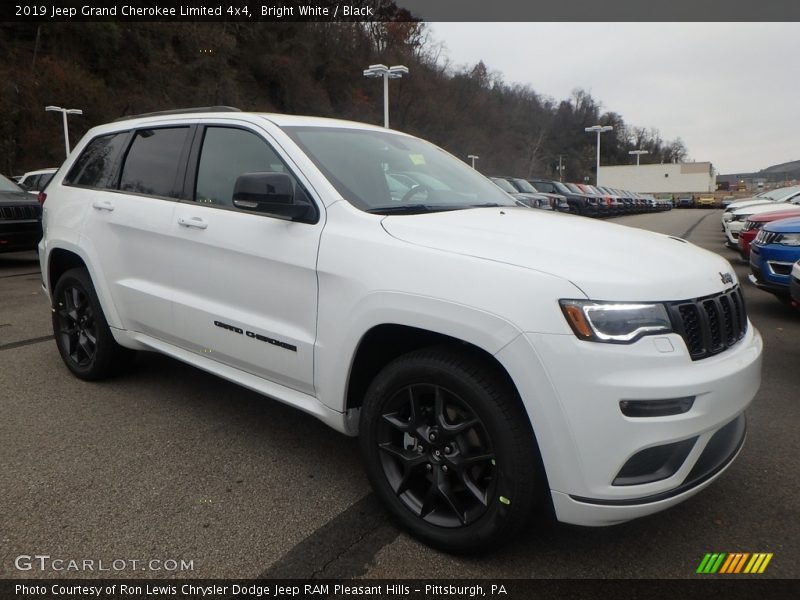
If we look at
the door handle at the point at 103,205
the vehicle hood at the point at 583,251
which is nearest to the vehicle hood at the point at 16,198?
the door handle at the point at 103,205

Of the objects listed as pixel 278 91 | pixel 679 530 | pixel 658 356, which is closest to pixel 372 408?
pixel 658 356

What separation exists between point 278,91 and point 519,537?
168 feet

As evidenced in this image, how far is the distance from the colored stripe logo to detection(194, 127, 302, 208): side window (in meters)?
2.57

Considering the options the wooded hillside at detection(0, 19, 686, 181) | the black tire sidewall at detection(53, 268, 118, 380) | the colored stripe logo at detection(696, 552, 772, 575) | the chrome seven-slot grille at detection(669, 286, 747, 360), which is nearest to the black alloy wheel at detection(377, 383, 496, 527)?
the chrome seven-slot grille at detection(669, 286, 747, 360)

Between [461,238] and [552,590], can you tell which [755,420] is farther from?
[461,238]

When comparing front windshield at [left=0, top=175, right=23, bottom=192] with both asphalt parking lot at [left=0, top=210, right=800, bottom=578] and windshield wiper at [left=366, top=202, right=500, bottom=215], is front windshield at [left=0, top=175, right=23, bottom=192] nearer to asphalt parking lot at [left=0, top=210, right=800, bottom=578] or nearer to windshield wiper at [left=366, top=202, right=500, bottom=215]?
asphalt parking lot at [left=0, top=210, right=800, bottom=578]

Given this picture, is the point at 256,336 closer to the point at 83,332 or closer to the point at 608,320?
the point at 608,320

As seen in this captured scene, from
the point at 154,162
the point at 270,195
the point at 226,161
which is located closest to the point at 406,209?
the point at 270,195

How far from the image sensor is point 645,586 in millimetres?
2291

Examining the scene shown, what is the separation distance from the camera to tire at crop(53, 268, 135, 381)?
4152mm

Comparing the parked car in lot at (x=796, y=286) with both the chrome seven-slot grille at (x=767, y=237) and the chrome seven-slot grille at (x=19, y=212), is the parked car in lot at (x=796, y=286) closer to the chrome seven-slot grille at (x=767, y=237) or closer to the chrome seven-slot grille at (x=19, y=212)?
the chrome seven-slot grille at (x=767, y=237)

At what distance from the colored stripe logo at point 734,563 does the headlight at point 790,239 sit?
16.1 ft

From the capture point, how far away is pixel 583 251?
7.84ft

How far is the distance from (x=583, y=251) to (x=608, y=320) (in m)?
0.40
